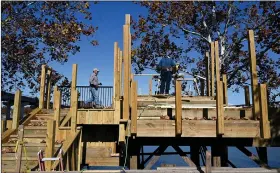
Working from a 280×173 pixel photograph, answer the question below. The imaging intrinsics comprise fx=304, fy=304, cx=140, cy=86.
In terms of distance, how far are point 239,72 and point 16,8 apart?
15.9 meters

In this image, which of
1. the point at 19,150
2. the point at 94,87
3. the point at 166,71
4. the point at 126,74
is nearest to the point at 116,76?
the point at 126,74

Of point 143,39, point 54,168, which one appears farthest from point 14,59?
point 54,168

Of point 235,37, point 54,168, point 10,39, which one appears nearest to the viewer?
point 54,168

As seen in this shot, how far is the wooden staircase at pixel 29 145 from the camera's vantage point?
6.92 meters

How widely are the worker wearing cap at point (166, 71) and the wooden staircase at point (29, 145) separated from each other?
14.2ft

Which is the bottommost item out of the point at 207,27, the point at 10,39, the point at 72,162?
the point at 72,162

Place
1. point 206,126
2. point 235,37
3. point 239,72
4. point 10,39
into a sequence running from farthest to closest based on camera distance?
1. point 239,72
2. point 235,37
3. point 10,39
4. point 206,126

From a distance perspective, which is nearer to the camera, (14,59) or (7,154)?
(7,154)

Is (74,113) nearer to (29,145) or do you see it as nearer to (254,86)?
(29,145)

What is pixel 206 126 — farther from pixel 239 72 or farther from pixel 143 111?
pixel 239 72

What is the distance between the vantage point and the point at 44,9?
19.3 meters

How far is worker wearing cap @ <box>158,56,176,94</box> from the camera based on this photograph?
40.9 ft

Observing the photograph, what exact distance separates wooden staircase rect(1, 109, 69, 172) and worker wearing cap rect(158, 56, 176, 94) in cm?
434

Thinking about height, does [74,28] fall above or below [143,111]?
above
